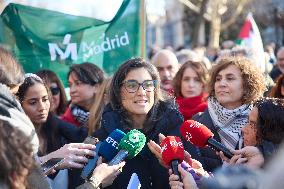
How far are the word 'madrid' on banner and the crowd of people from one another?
21.3 inches

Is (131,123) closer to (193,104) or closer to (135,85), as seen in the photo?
(135,85)

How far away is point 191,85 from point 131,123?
75.1 inches

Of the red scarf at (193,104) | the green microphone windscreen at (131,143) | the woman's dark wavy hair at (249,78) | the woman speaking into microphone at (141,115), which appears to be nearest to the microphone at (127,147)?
the green microphone windscreen at (131,143)

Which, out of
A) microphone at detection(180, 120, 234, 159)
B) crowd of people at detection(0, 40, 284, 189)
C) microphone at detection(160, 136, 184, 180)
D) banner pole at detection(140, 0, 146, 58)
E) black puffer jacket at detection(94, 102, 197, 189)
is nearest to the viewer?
crowd of people at detection(0, 40, 284, 189)

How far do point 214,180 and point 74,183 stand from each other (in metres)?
1.81

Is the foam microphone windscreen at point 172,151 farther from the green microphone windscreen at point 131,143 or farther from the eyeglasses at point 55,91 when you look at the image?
the eyeglasses at point 55,91

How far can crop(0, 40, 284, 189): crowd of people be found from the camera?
2.50 metres

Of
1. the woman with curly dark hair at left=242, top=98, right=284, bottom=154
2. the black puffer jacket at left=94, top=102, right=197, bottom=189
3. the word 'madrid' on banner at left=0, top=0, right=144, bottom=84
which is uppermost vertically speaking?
the word 'madrid' on banner at left=0, top=0, right=144, bottom=84

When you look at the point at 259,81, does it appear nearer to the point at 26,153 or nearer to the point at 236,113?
the point at 236,113

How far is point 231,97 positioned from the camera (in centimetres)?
412

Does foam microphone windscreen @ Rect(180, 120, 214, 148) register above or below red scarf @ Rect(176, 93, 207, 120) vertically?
above

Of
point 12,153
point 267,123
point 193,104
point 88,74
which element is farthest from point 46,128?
point 12,153

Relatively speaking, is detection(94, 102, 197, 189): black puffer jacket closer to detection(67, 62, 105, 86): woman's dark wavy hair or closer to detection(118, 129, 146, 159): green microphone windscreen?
detection(118, 129, 146, 159): green microphone windscreen

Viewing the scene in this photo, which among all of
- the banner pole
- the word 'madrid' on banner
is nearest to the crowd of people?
the word 'madrid' on banner
